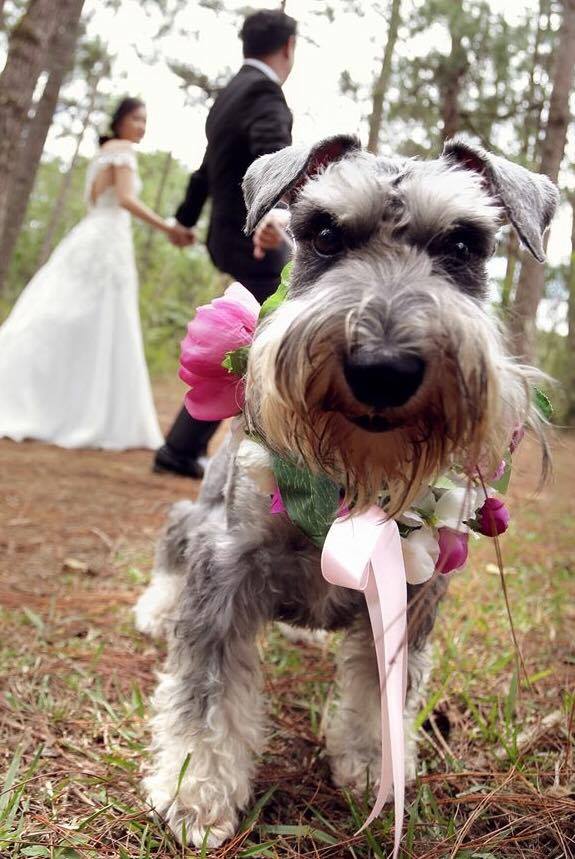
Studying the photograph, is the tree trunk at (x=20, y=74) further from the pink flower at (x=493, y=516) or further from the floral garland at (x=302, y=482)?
the pink flower at (x=493, y=516)

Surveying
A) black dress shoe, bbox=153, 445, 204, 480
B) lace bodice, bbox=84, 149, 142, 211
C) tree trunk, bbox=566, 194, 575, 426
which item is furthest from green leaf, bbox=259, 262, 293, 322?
tree trunk, bbox=566, 194, 575, 426

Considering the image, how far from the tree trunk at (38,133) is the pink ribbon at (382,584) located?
12.0 metres

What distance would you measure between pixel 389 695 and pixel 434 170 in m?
1.42

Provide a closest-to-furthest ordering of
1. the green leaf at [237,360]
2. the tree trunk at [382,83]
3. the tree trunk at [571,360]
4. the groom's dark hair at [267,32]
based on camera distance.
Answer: the green leaf at [237,360] < the groom's dark hair at [267,32] < the tree trunk at [382,83] < the tree trunk at [571,360]

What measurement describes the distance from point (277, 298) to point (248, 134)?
107 inches

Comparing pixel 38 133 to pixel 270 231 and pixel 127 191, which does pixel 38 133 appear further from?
pixel 270 231

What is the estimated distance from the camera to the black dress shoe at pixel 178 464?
615cm

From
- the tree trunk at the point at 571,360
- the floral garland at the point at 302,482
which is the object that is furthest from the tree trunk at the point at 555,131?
the tree trunk at the point at 571,360

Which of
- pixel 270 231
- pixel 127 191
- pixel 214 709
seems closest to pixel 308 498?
pixel 214 709

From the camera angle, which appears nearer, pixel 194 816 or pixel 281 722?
pixel 194 816

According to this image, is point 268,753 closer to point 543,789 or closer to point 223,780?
point 223,780

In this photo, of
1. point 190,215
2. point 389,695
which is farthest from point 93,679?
point 190,215

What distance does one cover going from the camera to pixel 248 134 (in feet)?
14.2

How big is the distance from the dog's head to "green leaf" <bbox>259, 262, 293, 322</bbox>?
56mm
